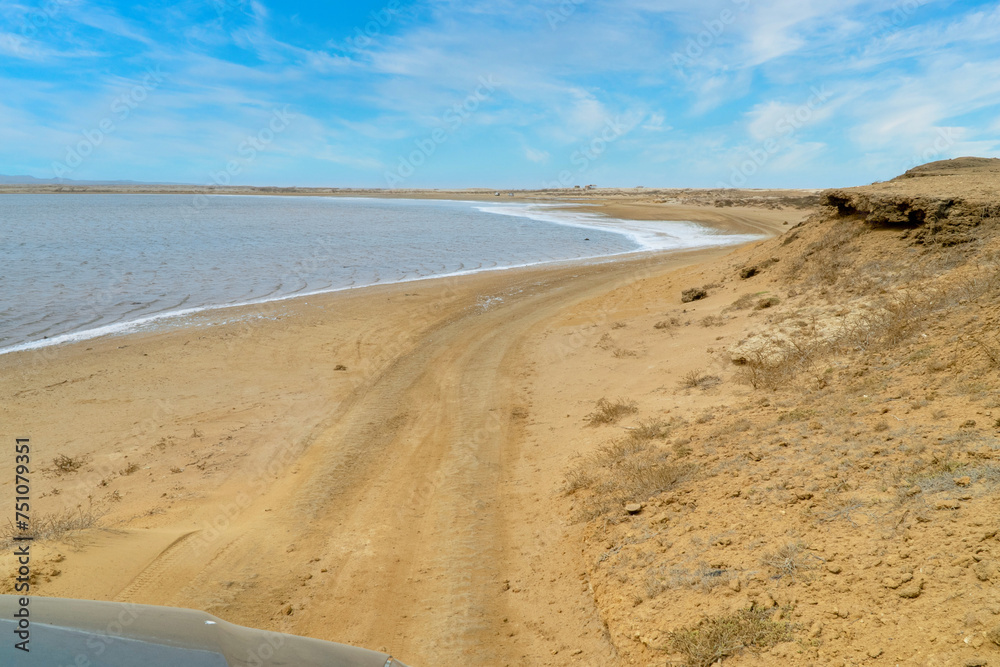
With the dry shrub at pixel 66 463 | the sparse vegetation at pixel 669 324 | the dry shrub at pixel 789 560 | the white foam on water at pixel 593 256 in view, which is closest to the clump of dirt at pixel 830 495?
the dry shrub at pixel 789 560

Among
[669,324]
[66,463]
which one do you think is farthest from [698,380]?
[66,463]

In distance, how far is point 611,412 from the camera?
7.38 meters

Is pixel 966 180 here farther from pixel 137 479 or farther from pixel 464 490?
pixel 137 479

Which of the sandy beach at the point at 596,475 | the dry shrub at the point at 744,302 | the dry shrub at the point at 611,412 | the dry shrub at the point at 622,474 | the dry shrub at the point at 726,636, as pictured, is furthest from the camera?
the dry shrub at the point at 744,302

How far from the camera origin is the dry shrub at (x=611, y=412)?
731 cm

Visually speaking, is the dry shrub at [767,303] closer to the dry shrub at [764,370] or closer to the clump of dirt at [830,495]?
the clump of dirt at [830,495]

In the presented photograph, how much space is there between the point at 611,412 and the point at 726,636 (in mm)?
4341

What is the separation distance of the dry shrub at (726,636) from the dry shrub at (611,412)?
4.02 m

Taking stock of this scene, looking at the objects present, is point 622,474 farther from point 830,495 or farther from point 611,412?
point 830,495

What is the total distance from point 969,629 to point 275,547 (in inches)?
204

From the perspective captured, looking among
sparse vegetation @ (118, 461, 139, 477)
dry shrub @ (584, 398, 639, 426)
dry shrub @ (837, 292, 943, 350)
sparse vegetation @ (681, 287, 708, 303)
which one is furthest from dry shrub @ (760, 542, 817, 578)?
sparse vegetation @ (681, 287, 708, 303)

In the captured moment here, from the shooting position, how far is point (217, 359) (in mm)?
11680

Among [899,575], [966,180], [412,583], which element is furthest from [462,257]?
[899,575]

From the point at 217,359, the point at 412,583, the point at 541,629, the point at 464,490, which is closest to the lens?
the point at 541,629
